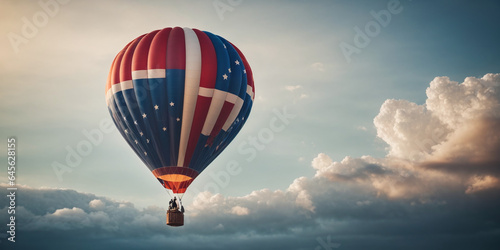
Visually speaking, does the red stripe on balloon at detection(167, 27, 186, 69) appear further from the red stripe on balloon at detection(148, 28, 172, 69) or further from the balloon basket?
the balloon basket

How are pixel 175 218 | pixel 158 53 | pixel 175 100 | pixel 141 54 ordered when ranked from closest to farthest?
1. pixel 175 218
2. pixel 175 100
3. pixel 158 53
4. pixel 141 54

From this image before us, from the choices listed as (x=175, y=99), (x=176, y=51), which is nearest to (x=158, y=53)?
(x=176, y=51)

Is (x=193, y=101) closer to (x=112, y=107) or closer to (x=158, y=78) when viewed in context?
(x=158, y=78)

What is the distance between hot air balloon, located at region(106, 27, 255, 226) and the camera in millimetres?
39500

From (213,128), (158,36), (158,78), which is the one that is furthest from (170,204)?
(158,36)

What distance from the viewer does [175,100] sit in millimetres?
39406

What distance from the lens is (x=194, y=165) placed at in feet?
132

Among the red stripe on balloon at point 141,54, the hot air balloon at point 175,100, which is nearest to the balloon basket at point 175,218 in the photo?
the hot air balloon at point 175,100

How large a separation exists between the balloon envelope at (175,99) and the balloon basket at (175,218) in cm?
185

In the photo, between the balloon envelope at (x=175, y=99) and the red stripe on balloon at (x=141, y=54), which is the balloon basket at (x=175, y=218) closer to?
the balloon envelope at (x=175, y=99)

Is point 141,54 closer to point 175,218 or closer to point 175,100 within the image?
point 175,100

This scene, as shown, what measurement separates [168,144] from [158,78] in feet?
14.6

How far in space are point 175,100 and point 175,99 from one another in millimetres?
75

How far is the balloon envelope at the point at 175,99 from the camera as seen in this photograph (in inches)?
1555
